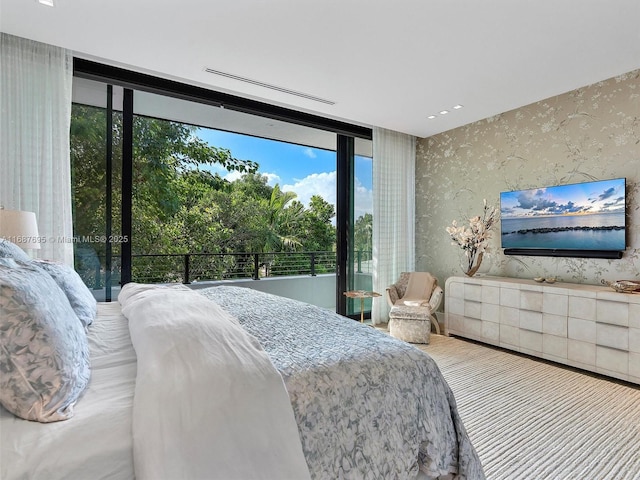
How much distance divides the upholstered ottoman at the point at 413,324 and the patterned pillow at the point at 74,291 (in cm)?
295

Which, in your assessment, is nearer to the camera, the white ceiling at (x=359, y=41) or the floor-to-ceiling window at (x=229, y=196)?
the white ceiling at (x=359, y=41)

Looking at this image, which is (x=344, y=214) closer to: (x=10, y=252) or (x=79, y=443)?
(x=10, y=252)

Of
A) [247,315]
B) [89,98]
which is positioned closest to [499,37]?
[247,315]

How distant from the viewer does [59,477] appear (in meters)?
0.78

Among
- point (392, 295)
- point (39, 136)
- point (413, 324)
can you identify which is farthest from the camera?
point (392, 295)

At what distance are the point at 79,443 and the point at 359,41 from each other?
2842 mm

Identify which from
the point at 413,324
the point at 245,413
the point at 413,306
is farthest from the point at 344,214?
the point at 245,413

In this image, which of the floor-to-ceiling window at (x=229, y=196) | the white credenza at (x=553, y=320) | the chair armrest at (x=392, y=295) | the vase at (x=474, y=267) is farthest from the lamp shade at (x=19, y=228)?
the vase at (x=474, y=267)

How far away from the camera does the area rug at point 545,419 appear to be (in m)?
1.76

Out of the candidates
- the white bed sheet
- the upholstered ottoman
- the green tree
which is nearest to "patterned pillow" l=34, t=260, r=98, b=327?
the white bed sheet

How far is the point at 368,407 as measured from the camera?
3.99 ft

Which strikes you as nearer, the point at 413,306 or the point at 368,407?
the point at 368,407

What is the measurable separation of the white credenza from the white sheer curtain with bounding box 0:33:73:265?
13.3 feet

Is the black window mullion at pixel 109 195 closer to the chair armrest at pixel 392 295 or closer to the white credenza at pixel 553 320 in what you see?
the chair armrest at pixel 392 295
